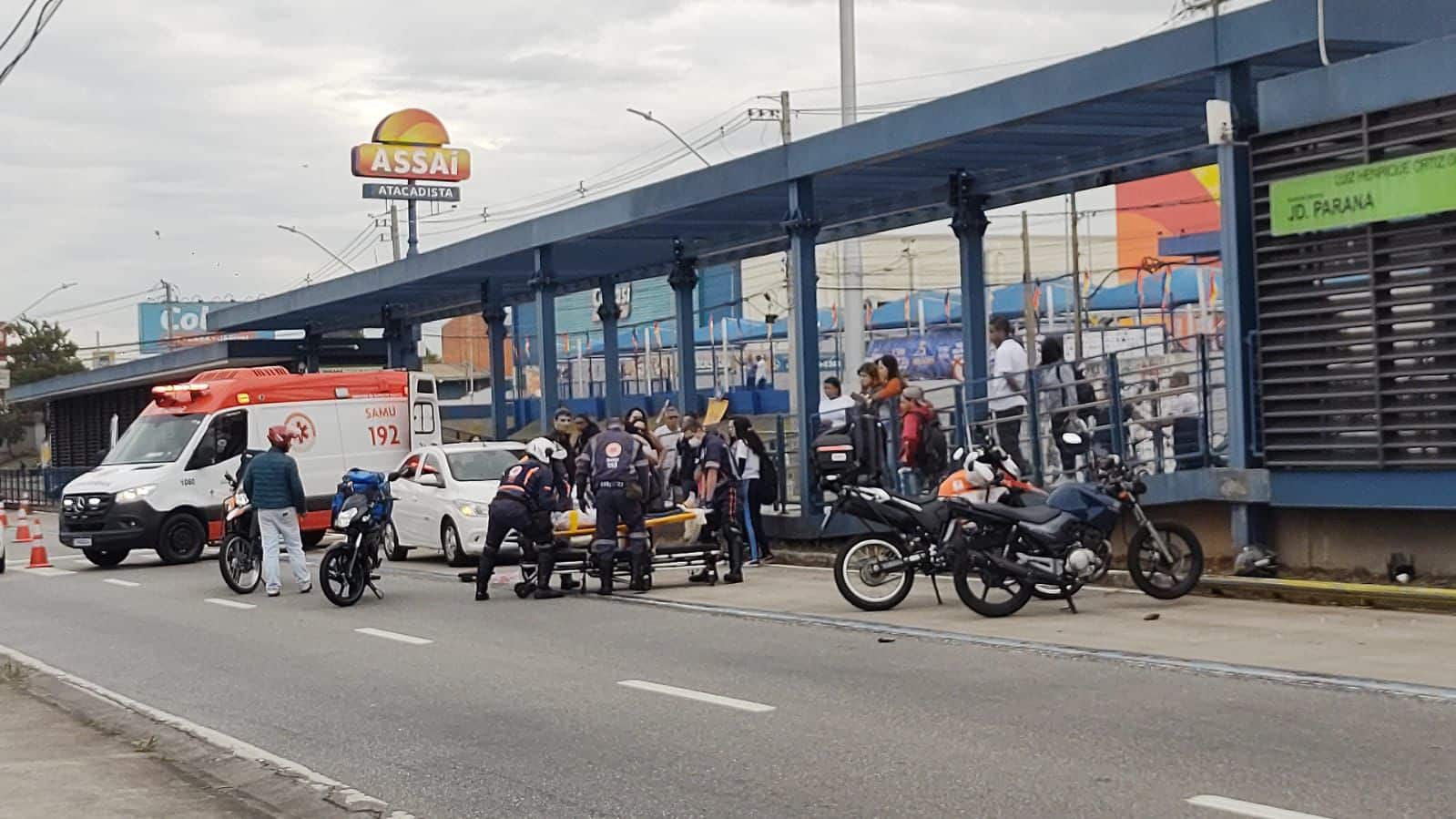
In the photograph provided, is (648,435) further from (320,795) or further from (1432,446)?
(320,795)

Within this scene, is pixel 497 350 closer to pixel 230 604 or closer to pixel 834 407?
pixel 834 407

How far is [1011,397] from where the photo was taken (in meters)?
19.0

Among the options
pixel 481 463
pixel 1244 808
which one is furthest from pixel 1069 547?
pixel 481 463

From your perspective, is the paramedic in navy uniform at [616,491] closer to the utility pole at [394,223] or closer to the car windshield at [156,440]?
the car windshield at [156,440]

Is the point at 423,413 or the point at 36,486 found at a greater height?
the point at 423,413

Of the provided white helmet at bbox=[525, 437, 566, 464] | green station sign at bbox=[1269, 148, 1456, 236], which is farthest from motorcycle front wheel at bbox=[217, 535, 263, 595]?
green station sign at bbox=[1269, 148, 1456, 236]

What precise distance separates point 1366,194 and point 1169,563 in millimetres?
3412

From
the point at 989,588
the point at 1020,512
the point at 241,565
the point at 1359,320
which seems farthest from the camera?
the point at 241,565

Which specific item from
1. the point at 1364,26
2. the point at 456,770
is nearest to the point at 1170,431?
the point at 1364,26

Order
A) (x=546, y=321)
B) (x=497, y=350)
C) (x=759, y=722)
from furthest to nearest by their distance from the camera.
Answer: (x=497, y=350)
(x=546, y=321)
(x=759, y=722)

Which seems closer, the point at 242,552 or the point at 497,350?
the point at 242,552

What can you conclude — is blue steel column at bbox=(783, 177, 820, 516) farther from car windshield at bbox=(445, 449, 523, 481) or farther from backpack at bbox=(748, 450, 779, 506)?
car windshield at bbox=(445, 449, 523, 481)

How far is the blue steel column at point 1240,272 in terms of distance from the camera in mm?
16078

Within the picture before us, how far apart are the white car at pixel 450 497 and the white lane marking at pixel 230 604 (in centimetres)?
358
